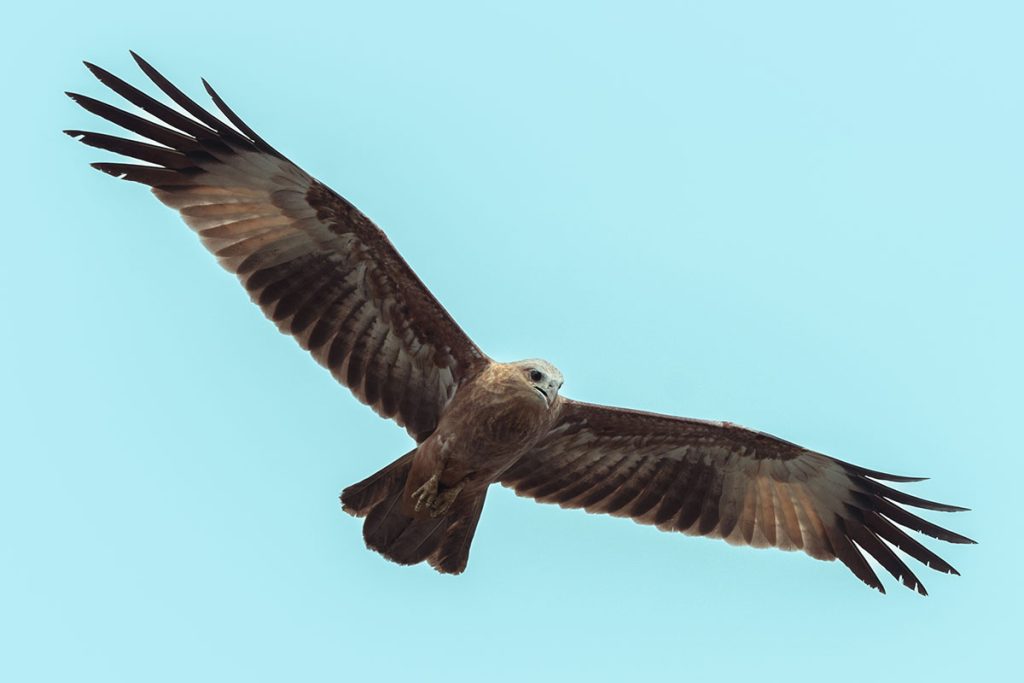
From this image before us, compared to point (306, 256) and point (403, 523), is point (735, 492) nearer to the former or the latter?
point (403, 523)

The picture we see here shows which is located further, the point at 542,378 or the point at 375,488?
the point at 375,488

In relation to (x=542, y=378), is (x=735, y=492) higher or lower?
higher

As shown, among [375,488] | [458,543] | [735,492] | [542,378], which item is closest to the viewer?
[542,378]

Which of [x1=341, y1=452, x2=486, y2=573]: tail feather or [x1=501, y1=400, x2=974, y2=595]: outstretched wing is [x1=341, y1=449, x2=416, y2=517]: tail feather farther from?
[x1=501, y1=400, x2=974, y2=595]: outstretched wing

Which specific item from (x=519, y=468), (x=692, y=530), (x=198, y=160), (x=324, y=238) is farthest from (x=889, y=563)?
(x=198, y=160)

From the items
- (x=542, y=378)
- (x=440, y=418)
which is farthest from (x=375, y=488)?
(x=542, y=378)

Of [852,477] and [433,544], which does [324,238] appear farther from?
[852,477]
